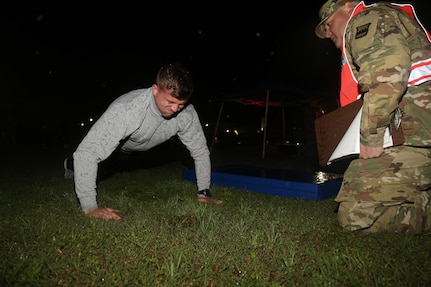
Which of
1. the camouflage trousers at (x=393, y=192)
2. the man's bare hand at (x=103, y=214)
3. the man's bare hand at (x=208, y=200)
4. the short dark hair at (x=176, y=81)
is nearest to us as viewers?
the camouflage trousers at (x=393, y=192)

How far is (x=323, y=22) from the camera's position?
2.26 metres

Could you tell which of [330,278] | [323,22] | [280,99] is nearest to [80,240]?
[330,278]

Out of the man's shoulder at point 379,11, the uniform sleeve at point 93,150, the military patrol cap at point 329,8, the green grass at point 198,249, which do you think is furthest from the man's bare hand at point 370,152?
the uniform sleeve at point 93,150

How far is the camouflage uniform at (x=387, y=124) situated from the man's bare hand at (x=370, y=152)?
30mm

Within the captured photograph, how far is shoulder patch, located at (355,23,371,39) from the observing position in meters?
1.93

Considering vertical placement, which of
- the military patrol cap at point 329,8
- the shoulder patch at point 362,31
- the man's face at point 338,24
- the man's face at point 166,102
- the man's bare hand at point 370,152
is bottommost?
the man's bare hand at point 370,152

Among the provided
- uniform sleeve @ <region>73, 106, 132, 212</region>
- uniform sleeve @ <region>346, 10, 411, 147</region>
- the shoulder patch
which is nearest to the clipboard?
uniform sleeve @ <region>346, 10, 411, 147</region>

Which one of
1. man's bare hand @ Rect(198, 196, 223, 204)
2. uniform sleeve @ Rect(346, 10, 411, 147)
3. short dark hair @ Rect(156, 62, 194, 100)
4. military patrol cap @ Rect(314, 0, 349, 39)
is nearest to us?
uniform sleeve @ Rect(346, 10, 411, 147)

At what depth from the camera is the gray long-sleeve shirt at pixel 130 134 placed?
94.2 inches

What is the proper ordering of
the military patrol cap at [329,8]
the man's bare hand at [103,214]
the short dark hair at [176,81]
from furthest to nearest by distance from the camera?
the short dark hair at [176,81] < the man's bare hand at [103,214] < the military patrol cap at [329,8]

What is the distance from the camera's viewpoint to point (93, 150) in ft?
7.86

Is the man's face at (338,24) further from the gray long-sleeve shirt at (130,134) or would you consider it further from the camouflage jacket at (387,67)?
the gray long-sleeve shirt at (130,134)

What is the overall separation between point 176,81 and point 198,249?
1.34 m

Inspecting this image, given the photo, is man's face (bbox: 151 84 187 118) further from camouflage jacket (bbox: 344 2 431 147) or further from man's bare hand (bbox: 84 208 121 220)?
camouflage jacket (bbox: 344 2 431 147)
